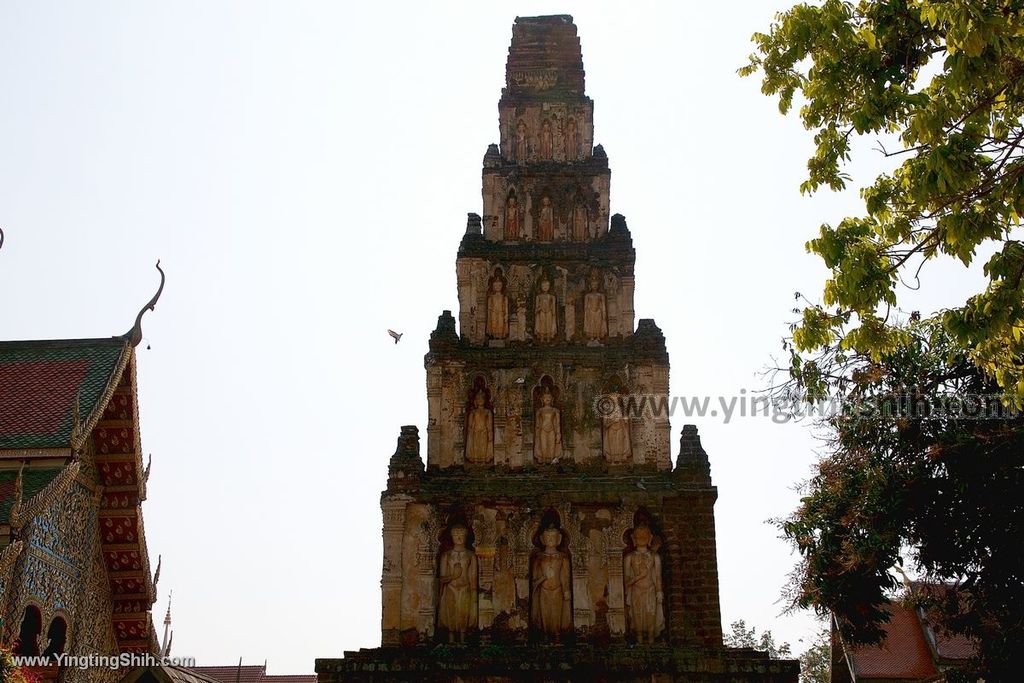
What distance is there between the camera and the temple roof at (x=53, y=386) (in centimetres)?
1583

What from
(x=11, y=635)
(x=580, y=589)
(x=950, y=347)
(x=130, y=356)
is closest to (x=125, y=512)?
(x=130, y=356)

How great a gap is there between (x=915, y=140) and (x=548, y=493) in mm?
8655

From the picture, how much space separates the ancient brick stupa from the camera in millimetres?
14180

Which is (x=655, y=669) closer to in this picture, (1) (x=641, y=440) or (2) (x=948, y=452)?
(1) (x=641, y=440)

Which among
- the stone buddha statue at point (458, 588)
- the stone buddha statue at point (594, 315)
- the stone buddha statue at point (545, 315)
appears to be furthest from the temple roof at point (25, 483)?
the stone buddha statue at point (594, 315)

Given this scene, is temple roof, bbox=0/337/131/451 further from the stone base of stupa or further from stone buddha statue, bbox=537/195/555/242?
stone buddha statue, bbox=537/195/555/242

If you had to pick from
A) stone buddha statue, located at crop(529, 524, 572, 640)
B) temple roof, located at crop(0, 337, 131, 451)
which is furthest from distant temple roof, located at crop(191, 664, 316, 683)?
stone buddha statue, located at crop(529, 524, 572, 640)

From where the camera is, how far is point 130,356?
18.0 meters

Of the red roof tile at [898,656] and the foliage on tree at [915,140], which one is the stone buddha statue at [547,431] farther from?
the red roof tile at [898,656]

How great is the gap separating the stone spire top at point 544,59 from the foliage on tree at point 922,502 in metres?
7.76

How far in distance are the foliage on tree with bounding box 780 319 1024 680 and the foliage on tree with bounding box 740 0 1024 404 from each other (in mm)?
8930

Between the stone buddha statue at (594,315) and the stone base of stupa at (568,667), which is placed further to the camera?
the stone buddha statue at (594,315)

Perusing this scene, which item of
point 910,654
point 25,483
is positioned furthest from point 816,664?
point 25,483

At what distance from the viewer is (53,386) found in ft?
55.7
